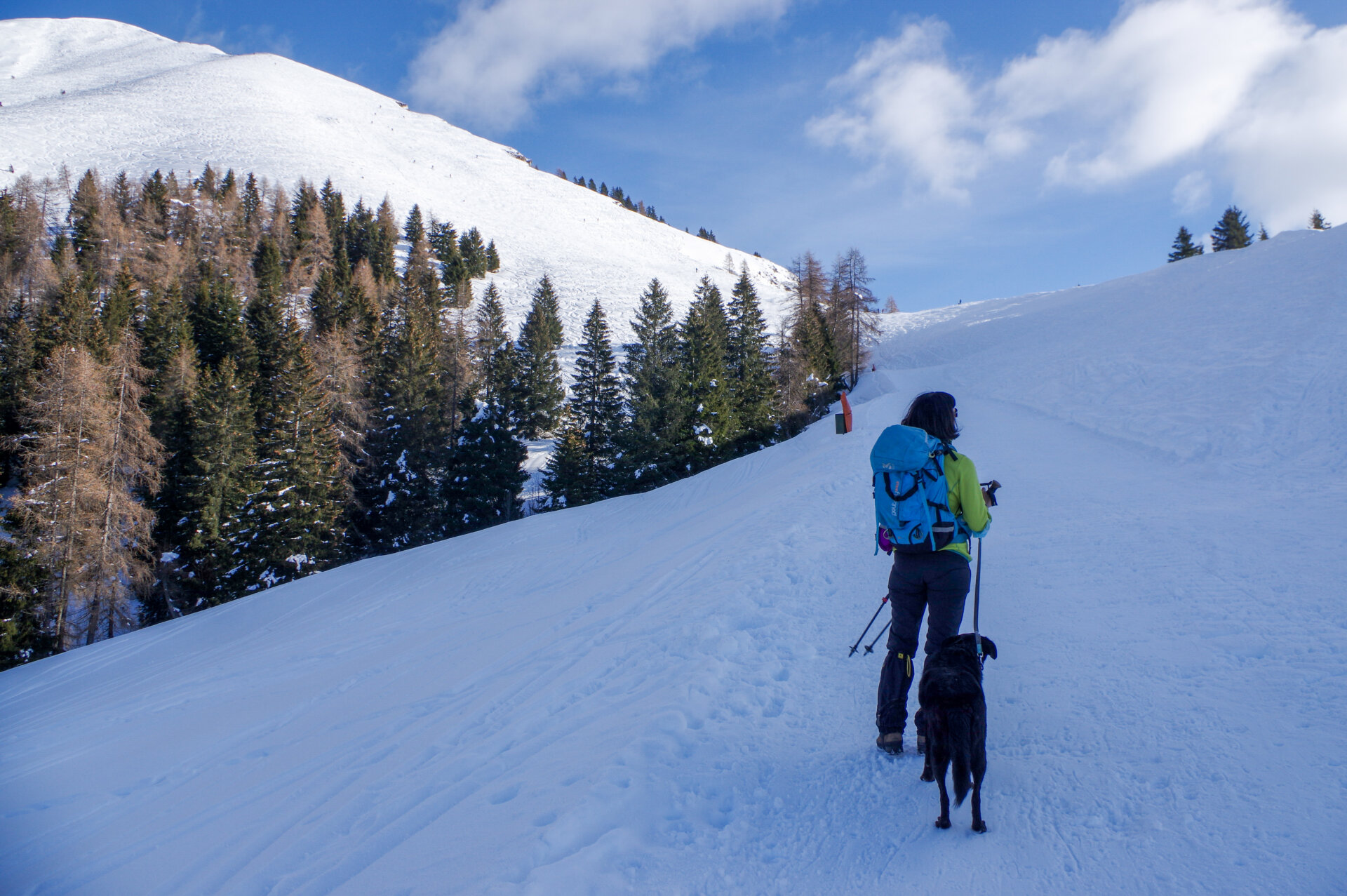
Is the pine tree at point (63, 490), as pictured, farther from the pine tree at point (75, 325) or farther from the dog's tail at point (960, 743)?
the dog's tail at point (960, 743)

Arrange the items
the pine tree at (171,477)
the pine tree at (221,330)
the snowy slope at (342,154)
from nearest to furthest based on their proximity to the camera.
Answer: the pine tree at (171,477) → the pine tree at (221,330) → the snowy slope at (342,154)

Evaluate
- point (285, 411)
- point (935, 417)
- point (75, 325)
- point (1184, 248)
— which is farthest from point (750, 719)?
point (1184, 248)

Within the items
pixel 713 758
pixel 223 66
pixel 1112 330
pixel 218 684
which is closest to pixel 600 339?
pixel 1112 330

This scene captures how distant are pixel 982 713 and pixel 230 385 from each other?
3046 cm

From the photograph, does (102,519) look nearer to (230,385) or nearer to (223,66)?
(230,385)

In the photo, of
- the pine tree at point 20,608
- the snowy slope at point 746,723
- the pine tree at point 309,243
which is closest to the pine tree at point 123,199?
the pine tree at point 309,243

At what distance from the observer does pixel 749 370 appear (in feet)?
113

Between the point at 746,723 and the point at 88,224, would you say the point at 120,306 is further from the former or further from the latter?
the point at 746,723

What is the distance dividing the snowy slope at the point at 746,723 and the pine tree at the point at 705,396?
1580 cm

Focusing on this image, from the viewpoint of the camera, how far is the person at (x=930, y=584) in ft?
12.1

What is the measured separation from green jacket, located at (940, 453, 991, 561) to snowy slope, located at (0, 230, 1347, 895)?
1.46 meters

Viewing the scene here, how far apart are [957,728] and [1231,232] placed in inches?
2755

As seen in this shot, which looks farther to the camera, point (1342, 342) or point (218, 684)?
point (1342, 342)

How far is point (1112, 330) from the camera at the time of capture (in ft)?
88.8
